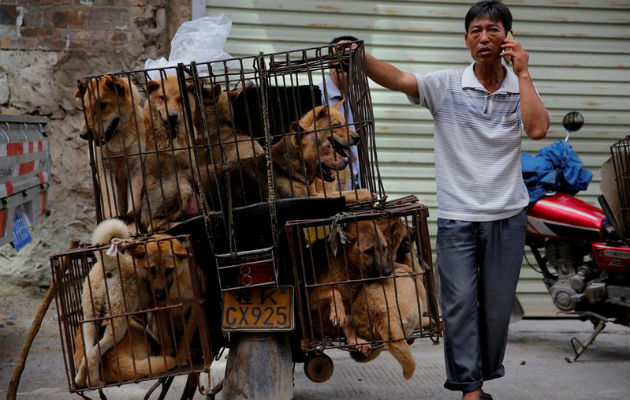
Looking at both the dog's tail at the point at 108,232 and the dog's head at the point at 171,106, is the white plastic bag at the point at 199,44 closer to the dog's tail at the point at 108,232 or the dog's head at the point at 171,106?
the dog's head at the point at 171,106

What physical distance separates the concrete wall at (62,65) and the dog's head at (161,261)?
13.5ft

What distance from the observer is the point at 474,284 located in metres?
3.86

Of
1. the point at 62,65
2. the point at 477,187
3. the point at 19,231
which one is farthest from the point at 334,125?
the point at 62,65

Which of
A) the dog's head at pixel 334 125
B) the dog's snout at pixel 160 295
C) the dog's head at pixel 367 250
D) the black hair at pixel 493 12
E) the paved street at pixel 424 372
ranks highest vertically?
the black hair at pixel 493 12

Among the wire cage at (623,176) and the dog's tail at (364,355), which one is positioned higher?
the wire cage at (623,176)

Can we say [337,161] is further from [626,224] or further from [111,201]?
[626,224]

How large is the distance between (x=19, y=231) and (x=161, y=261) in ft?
8.95

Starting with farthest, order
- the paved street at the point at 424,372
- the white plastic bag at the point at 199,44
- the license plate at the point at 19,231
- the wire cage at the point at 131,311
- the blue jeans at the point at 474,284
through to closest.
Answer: the license plate at the point at 19,231 < the paved street at the point at 424,372 < the white plastic bag at the point at 199,44 < the blue jeans at the point at 474,284 < the wire cage at the point at 131,311

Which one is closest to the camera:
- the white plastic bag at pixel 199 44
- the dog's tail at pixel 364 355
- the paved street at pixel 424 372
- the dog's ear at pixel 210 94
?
the dog's tail at pixel 364 355

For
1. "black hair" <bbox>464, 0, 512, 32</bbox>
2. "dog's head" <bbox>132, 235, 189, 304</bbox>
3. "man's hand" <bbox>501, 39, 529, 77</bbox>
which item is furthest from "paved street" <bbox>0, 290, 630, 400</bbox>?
"black hair" <bbox>464, 0, 512, 32</bbox>

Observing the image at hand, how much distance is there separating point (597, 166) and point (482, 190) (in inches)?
186

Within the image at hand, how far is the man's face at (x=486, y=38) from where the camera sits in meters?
3.75

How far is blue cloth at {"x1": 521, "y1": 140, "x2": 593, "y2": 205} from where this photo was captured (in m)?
6.19

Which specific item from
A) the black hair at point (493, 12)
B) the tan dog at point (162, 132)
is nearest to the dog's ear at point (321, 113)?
the tan dog at point (162, 132)
